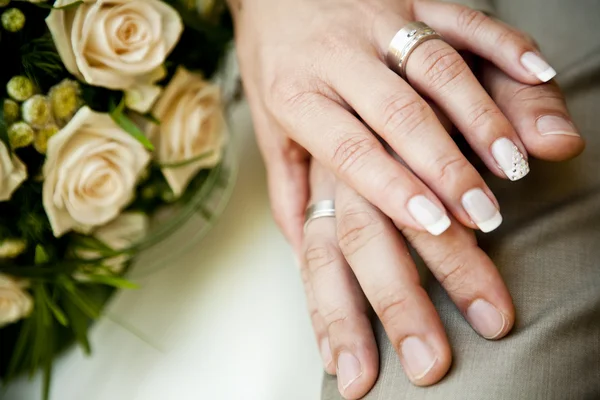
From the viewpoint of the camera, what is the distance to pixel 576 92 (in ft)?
2.26

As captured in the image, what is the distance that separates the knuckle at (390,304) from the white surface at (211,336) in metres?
0.21

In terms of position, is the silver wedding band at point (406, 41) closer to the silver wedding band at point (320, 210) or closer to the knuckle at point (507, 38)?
the knuckle at point (507, 38)

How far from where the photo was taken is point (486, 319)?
51 centimetres

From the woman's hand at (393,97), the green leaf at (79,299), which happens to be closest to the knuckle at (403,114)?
the woman's hand at (393,97)

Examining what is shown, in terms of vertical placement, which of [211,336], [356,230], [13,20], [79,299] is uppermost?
[13,20]

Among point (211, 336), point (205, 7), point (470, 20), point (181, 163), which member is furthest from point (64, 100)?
point (470, 20)

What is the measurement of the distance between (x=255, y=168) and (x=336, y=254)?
0.35 metres

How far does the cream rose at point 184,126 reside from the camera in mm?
704

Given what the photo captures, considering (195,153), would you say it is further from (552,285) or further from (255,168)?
(552,285)

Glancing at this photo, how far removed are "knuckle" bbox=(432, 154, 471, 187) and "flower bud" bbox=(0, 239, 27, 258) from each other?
1.53ft

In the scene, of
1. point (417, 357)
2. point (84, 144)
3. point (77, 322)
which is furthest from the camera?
point (77, 322)

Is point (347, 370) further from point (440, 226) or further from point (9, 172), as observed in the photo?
point (9, 172)

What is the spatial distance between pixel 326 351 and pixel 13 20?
0.49 meters

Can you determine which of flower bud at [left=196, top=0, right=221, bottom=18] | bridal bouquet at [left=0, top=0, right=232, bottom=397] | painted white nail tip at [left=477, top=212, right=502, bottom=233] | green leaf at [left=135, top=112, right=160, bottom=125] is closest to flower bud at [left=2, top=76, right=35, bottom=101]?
bridal bouquet at [left=0, top=0, right=232, bottom=397]
